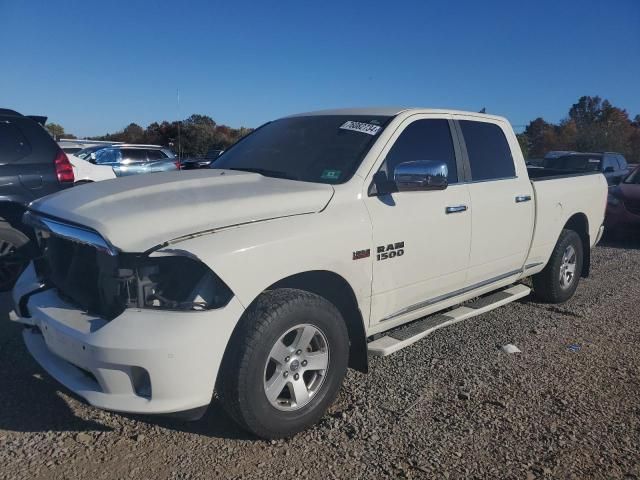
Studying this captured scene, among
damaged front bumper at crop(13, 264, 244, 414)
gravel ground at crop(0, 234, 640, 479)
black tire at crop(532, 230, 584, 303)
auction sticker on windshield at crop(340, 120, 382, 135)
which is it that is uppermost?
auction sticker on windshield at crop(340, 120, 382, 135)

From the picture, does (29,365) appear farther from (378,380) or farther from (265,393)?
(378,380)

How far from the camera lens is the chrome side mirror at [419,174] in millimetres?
3312

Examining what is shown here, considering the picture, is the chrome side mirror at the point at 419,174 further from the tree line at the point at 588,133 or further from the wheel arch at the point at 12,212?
the tree line at the point at 588,133

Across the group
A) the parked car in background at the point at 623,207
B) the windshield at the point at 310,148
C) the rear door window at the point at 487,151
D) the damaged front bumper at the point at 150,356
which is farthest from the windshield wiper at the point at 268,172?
the parked car in background at the point at 623,207

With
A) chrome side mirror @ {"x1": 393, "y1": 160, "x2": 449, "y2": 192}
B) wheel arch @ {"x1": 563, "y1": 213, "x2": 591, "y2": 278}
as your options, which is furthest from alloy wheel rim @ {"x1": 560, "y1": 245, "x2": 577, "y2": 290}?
chrome side mirror @ {"x1": 393, "y1": 160, "x2": 449, "y2": 192}

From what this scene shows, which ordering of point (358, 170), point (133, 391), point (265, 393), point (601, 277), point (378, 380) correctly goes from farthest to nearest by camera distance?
1. point (601, 277)
2. point (378, 380)
3. point (358, 170)
4. point (265, 393)
5. point (133, 391)

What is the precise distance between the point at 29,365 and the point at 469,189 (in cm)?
349

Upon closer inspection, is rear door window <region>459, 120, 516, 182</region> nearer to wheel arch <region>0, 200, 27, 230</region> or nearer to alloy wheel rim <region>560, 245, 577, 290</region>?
alloy wheel rim <region>560, 245, 577, 290</region>

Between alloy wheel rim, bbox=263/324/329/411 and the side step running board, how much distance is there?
420 millimetres

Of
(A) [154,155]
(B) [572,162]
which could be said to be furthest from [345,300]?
(A) [154,155]

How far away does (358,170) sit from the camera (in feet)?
11.2

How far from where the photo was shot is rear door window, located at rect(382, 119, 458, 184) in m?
3.70

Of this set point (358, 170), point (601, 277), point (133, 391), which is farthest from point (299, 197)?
point (601, 277)

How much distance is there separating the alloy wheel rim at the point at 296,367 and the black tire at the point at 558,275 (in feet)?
10.7
